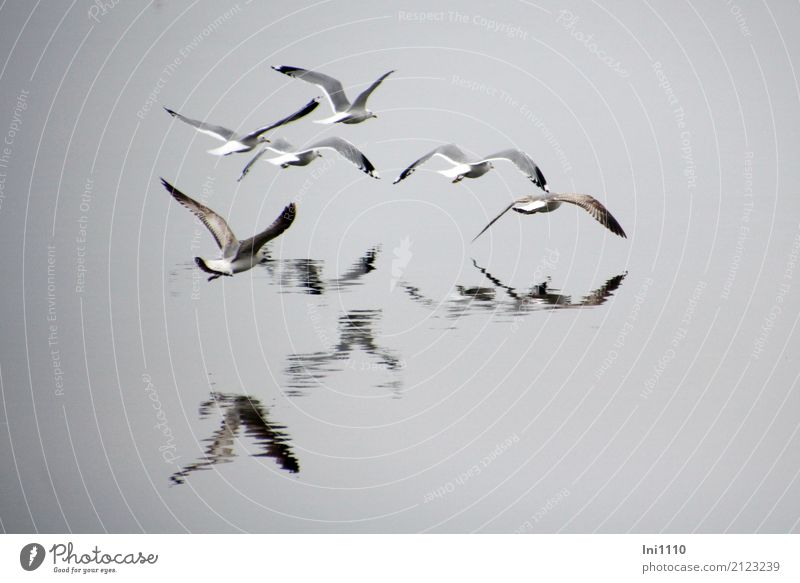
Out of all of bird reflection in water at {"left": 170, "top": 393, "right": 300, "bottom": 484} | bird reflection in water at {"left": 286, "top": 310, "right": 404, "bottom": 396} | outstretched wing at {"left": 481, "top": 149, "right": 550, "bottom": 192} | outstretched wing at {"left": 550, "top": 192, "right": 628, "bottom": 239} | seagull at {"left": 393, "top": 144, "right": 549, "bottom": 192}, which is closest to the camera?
bird reflection in water at {"left": 170, "top": 393, "right": 300, "bottom": 484}

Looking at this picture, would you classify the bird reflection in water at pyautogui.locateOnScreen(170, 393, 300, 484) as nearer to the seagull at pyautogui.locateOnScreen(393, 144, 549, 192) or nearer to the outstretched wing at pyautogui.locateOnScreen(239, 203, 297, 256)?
the outstretched wing at pyautogui.locateOnScreen(239, 203, 297, 256)

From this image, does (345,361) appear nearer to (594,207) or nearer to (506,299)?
(506,299)

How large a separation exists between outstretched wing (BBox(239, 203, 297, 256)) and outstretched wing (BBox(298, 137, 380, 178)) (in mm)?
1254

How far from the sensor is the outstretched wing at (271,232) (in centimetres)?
809

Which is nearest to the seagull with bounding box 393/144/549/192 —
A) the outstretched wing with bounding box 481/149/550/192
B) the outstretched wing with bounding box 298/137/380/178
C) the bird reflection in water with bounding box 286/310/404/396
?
the outstretched wing with bounding box 481/149/550/192

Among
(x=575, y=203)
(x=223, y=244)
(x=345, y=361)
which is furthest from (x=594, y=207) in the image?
(x=223, y=244)

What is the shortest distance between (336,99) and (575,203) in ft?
7.55

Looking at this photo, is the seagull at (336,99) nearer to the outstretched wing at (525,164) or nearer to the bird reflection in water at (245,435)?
the outstretched wing at (525,164)

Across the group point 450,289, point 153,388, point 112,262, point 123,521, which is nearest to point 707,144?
point 450,289

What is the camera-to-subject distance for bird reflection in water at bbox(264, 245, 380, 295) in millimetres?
10719

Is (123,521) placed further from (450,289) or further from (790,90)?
(790,90)

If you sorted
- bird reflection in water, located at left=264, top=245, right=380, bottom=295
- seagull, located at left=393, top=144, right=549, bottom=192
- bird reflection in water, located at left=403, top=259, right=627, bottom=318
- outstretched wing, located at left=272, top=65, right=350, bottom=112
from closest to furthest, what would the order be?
1. bird reflection in water, located at left=403, top=259, right=627, bottom=318
2. seagull, located at left=393, top=144, right=549, bottom=192
3. bird reflection in water, located at left=264, top=245, right=380, bottom=295
4. outstretched wing, located at left=272, top=65, right=350, bottom=112

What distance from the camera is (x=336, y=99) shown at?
441 inches
